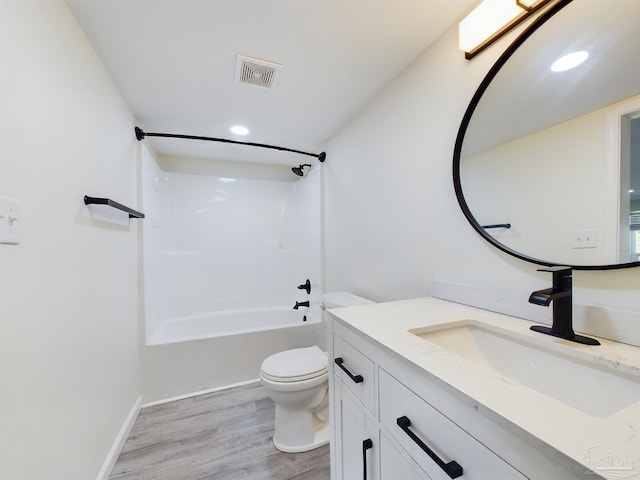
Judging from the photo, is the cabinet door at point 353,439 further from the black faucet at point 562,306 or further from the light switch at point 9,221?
the light switch at point 9,221

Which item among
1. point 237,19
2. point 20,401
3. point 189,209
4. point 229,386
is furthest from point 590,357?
point 189,209

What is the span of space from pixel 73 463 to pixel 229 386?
117 cm

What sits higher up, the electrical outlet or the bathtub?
the electrical outlet

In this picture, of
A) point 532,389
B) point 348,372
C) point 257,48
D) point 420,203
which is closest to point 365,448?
point 348,372

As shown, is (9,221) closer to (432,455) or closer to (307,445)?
(432,455)

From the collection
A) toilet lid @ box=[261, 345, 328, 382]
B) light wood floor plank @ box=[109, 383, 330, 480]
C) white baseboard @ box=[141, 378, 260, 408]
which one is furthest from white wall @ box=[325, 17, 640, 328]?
white baseboard @ box=[141, 378, 260, 408]

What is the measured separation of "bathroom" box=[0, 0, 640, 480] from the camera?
30.4 inches

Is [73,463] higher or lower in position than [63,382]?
lower

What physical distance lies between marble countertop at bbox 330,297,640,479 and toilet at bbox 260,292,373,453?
0.70 metres

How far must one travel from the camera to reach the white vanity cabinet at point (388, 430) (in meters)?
0.49

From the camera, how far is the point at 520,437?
0.39 meters

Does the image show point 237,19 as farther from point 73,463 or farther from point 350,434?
point 73,463

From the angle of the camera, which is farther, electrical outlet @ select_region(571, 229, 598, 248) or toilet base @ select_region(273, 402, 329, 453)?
toilet base @ select_region(273, 402, 329, 453)

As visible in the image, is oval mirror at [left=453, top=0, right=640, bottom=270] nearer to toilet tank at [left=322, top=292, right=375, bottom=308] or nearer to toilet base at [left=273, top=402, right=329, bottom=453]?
toilet tank at [left=322, top=292, right=375, bottom=308]
